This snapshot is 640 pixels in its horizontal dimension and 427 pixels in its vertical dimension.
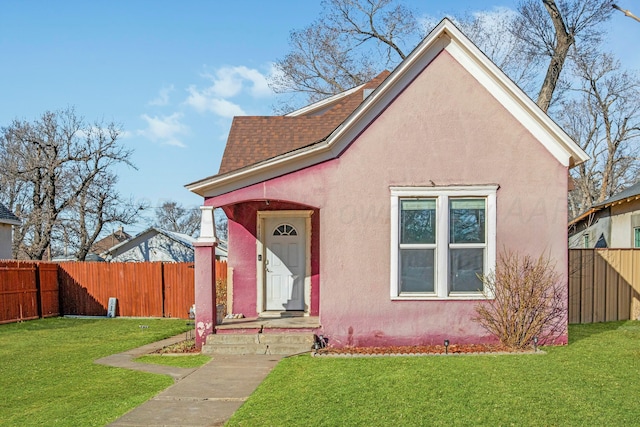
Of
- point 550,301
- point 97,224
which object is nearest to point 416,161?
point 550,301

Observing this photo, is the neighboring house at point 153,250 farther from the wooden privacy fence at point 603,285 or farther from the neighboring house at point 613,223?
the wooden privacy fence at point 603,285

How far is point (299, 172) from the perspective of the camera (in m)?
9.99

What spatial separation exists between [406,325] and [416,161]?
121 inches

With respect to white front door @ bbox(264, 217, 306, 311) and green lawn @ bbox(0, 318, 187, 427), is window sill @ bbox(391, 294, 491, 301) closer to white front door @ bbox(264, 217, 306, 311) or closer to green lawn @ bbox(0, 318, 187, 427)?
white front door @ bbox(264, 217, 306, 311)

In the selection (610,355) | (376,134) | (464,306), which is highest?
(376,134)

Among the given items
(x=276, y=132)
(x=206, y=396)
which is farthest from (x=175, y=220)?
(x=206, y=396)

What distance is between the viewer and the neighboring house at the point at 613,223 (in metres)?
16.8

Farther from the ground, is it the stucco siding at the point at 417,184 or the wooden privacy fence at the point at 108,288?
the stucco siding at the point at 417,184

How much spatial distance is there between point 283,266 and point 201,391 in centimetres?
534

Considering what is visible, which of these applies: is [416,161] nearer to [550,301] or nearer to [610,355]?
[550,301]

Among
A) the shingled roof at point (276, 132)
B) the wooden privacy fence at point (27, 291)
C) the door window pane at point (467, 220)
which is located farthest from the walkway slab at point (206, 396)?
the wooden privacy fence at point (27, 291)

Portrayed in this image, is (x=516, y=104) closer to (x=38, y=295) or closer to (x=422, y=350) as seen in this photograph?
(x=422, y=350)

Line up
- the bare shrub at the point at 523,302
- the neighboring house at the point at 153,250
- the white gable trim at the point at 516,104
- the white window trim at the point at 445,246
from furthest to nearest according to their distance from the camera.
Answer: the neighboring house at the point at 153,250 → the white window trim at the point at 445,246 → the white gable trim at the point at 516,104 → the bare shrub at the point at 523,302

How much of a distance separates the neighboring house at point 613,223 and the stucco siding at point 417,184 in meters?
8.02
